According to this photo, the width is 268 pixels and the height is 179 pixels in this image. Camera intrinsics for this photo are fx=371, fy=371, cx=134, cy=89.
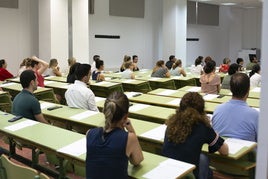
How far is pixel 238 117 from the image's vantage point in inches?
129

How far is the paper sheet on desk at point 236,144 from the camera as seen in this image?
286 centimetres

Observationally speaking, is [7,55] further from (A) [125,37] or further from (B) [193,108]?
(B) [193,108]

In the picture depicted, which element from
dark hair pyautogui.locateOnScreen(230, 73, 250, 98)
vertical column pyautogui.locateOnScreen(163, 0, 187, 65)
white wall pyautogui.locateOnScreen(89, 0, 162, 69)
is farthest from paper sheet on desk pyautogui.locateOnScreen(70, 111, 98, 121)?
vertical column pyautogui.locateOnScreen(163, 0, 187, 65)

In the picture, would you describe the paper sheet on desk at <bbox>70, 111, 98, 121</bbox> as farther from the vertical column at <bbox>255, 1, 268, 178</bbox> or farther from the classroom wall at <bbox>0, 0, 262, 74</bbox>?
the classroom wall at <bbox>0, 0, 262, 74</bbox>

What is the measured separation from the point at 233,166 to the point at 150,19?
13351 mm

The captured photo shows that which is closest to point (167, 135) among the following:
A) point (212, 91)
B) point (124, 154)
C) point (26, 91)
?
point (124, 154)

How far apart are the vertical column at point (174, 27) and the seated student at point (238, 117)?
1175cm

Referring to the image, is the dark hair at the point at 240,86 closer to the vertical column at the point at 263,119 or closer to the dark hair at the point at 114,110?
the dark hair at the point at 114,110

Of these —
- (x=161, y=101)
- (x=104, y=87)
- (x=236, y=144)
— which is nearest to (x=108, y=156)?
(x=236, y=144)

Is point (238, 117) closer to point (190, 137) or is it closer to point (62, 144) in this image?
point (190, 137)

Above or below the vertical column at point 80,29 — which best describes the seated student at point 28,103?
below

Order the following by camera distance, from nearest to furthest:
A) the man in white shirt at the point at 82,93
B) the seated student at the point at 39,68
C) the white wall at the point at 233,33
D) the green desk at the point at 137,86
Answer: the man in white shirt at the point at 82,93 < the seated student at the point at 39,68 < the green desk at the point at 137,86 < the white wall at the point at 233,33

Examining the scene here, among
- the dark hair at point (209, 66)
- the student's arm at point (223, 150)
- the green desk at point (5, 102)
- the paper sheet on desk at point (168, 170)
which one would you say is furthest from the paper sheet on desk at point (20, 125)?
the dark hair at point (209, 66)

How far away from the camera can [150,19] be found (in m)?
15.9
